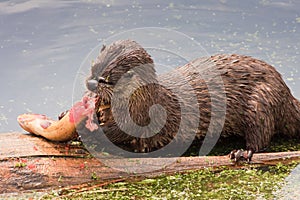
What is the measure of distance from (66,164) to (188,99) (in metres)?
1.54

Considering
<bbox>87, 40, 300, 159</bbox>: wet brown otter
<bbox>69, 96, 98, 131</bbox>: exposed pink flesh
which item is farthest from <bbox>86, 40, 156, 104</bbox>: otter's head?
<bbox>69, 96, 98, 131</bbox>: exposed pink flesh

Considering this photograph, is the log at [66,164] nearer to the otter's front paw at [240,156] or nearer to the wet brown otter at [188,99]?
the otter's front paw at [240,156]

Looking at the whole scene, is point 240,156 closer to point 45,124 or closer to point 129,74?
point 129,74

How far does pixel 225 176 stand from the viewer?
235 inches

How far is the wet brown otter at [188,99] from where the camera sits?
5930mm

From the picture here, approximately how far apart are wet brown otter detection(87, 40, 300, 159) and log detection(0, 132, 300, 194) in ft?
1.12

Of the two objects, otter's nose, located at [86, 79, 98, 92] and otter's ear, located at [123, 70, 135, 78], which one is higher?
otter's ear, located at [123, 70, 135, 78]

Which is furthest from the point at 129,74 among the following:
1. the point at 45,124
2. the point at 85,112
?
the point at 45,124

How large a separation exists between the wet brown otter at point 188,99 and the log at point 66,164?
340 mm

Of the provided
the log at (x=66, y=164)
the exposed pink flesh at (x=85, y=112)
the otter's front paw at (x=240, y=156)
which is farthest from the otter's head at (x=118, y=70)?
the otter's front paw at (x=240, y=156)

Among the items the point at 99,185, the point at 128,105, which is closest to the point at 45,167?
the point at 99,185

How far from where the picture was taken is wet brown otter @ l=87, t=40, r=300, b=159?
593 cm

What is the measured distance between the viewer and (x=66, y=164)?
19.4ft

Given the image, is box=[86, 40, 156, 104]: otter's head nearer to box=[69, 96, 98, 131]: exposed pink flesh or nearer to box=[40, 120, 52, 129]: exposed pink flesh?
box=[69, 96, 98, 131]: exposed pink flesh
